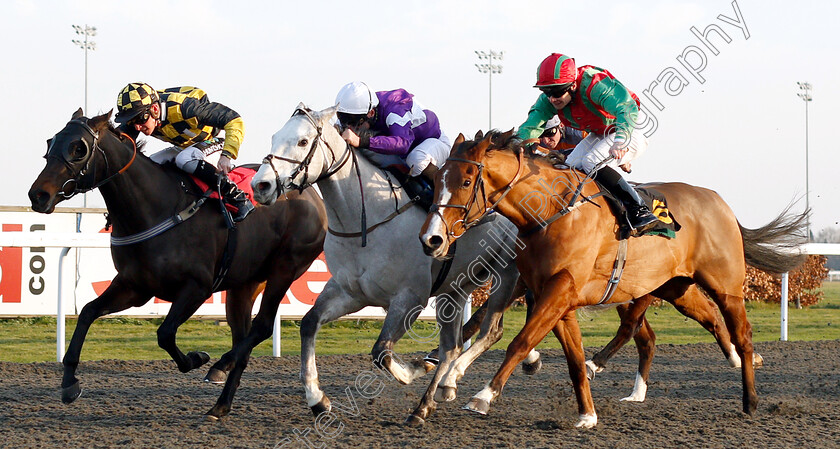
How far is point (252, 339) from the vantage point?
5211mm

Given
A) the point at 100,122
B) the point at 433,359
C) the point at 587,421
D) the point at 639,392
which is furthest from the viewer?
the point at 639,392

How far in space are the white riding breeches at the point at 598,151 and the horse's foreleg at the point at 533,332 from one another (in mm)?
799

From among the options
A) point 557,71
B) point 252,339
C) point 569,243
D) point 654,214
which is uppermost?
point 557,71

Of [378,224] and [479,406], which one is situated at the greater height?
[378,224]

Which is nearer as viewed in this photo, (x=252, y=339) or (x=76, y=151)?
(x=76, y=151)

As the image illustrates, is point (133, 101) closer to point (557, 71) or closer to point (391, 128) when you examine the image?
point (391, 128)

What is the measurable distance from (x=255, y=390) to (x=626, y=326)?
2.54 m

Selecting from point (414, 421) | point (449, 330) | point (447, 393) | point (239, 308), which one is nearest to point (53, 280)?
point (239, 308)

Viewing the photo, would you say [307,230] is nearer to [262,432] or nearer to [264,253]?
[264,253]

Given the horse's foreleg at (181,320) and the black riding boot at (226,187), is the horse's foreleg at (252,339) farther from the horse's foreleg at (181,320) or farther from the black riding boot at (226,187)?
the black riding boot at (226,187)

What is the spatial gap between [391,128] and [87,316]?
202 cm

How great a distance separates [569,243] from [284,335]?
6.61 m

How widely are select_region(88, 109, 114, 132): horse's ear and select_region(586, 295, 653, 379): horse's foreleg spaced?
135 inches

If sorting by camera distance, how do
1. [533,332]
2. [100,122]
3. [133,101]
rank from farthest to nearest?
1. [133,101]
2. [100,122]
3. [533,332]
